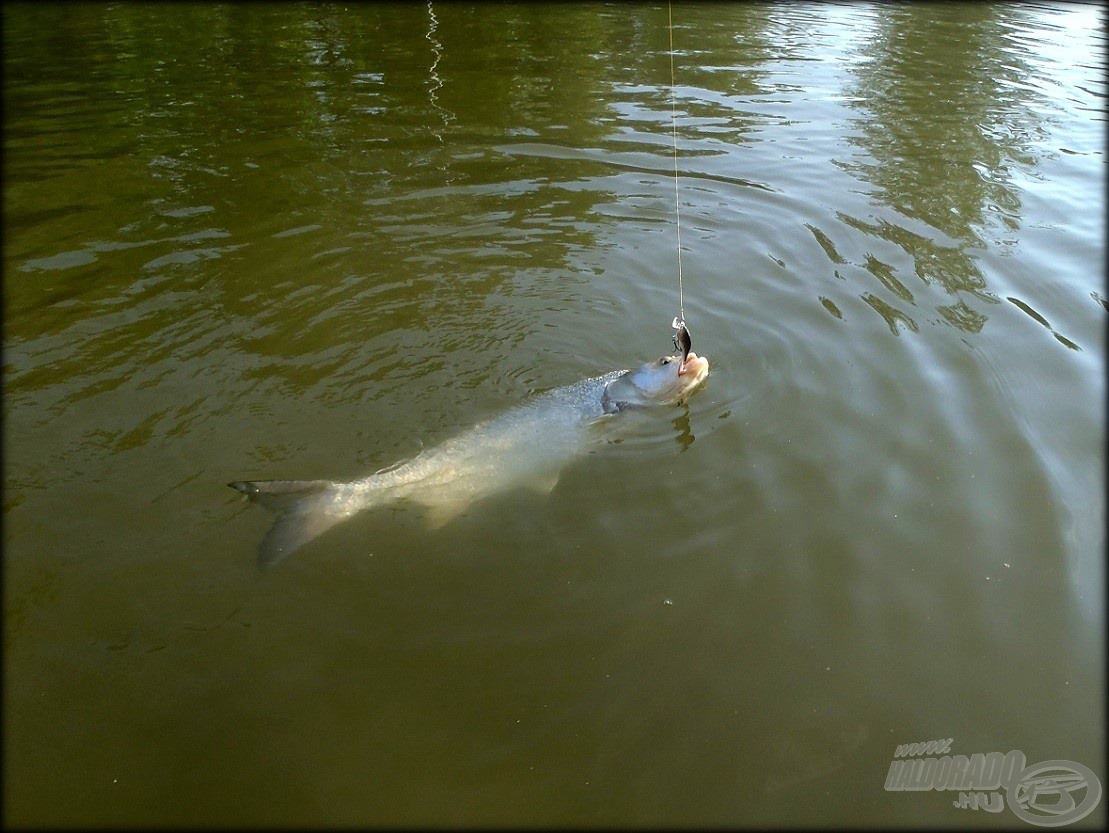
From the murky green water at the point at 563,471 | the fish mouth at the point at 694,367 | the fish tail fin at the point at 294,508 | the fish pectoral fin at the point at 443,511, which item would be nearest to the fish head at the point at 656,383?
the fish mouth at the point at 694,367

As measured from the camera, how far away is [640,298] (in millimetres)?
7891

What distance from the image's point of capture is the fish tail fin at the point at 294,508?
505cm

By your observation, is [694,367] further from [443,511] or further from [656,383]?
[443,511]

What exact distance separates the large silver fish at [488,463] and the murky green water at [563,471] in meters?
0.16

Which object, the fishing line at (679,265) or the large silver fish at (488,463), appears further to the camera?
the fishing line at (679,265)

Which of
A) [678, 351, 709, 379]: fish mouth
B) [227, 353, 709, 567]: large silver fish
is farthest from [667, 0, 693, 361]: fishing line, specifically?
[227, 353, 709, 567]: large silver fish

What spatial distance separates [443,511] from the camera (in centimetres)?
548

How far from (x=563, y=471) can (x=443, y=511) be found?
0.90 metres

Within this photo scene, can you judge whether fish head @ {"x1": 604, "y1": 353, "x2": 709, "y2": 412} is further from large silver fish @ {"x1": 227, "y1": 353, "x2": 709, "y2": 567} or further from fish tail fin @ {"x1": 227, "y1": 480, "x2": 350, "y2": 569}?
fish tail fin @ {"x1": 227, "y1": 480, "x2": 350, "y2": 569}

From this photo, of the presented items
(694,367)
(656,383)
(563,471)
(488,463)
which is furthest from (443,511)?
(694,367)

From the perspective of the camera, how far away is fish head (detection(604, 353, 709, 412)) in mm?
6309

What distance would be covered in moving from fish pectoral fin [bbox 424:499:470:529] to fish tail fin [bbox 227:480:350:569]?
0.53 m

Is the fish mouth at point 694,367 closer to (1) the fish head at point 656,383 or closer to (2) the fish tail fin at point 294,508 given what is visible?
(1) the fish head at point 656,383

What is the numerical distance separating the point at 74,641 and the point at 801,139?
424 inches
